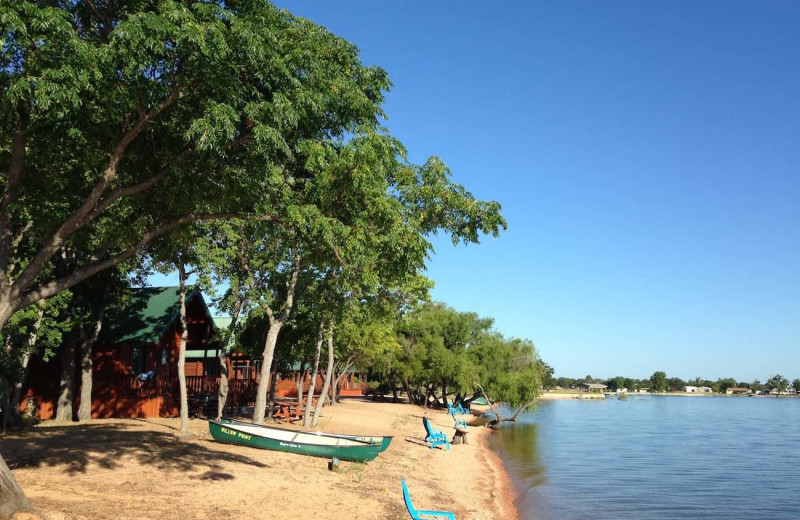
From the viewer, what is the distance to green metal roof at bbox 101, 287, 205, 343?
88.2ft

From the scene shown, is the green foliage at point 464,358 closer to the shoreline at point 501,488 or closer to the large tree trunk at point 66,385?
the shoreline at point 501,488

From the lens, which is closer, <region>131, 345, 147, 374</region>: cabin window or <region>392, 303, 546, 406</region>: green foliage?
<region>131, 345, 147, 374</region>: cabin window

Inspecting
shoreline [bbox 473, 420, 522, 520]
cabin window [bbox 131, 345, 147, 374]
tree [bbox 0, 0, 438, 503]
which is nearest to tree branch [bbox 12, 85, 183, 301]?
tree [bbox 0, 0, 438, 503]

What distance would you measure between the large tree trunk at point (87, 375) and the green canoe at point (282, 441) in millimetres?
8912

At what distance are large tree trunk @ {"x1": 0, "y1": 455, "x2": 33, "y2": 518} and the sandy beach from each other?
62cm

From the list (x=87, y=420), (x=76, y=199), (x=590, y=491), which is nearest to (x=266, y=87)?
(x=76, y=199)

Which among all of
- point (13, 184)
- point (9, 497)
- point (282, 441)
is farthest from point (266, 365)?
point (9, 497)

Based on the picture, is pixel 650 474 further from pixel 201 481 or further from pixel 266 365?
pixel 201 481

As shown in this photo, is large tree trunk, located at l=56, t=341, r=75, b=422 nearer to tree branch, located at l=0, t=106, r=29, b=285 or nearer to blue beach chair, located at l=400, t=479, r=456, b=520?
tree branch, located at l=0, t=106, r=29, b=285

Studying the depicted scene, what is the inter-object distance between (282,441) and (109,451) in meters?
4.86

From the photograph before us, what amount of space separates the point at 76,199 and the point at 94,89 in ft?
13.2

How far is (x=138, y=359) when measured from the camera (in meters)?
28.3

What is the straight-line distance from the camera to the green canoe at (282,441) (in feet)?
59.4

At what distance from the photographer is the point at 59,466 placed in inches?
527
